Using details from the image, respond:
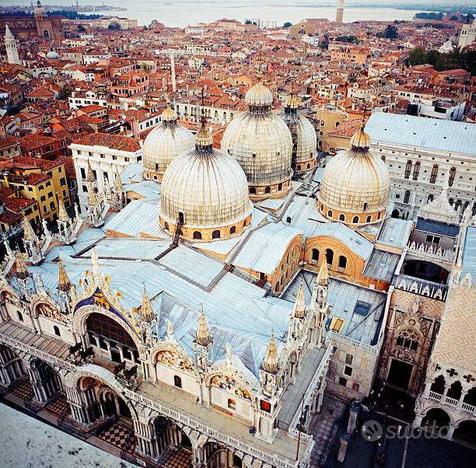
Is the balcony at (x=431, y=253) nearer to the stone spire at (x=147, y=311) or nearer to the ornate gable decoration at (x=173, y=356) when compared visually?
the ornate gable decoration at (x=173, y=356)

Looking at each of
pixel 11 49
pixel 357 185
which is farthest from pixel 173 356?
pixel 11 49

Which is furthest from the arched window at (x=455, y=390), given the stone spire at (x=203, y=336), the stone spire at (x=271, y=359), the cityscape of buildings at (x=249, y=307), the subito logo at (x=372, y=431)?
the stone spire at (x=203, y=336)

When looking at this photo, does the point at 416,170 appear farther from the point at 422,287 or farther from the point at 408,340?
the point at 408,340

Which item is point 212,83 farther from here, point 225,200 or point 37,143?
point 225,200

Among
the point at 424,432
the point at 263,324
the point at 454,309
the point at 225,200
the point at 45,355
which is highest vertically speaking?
the point at 225,200

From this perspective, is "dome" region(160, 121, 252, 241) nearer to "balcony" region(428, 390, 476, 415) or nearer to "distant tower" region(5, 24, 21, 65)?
"balcony" region(428, 390, 476, 415)

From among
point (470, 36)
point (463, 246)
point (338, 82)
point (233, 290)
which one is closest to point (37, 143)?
point (233, 290)
